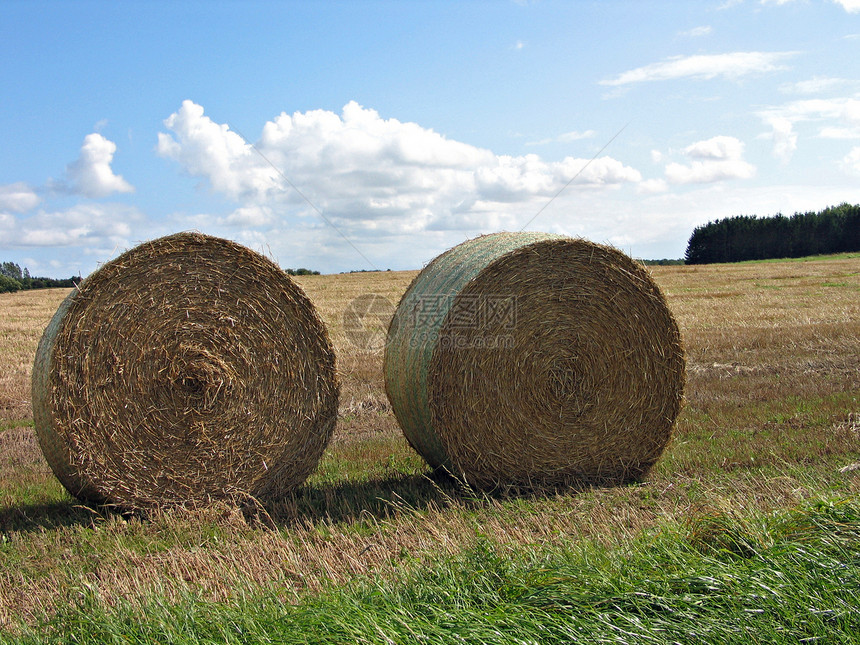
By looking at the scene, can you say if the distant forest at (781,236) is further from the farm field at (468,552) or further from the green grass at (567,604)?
the green grass at (567,604)

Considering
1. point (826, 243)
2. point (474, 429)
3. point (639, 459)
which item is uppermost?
point (826, 243)

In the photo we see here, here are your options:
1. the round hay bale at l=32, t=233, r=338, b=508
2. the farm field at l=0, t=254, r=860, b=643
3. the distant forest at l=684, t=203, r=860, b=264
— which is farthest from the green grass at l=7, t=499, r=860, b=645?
the distant forest at l=684, t=203, r=860, b=264

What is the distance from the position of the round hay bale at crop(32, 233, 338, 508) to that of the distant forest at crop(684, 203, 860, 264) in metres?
59.2

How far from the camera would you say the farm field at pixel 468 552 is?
10.1 ft

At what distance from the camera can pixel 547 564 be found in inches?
142

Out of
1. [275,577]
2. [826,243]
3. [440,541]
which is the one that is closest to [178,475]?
[275,577]

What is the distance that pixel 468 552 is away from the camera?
370cm

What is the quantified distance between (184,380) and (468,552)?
3094 millimetres

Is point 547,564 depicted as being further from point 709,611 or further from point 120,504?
point 120,504

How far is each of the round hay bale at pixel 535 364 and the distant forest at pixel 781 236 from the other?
5740 cm

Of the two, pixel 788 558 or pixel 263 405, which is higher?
pixel 263 405

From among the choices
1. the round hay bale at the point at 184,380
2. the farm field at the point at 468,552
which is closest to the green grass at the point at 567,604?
the farm field at the point at 468,552

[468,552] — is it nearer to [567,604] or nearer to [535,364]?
[567,604]

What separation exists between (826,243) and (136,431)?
63.7 m
